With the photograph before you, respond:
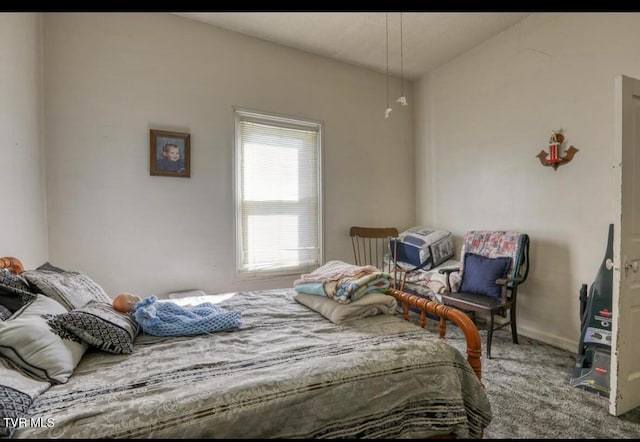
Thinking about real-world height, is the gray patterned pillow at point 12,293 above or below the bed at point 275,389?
above

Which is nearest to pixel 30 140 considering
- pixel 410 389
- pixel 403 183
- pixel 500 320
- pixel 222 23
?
pixel 222 23

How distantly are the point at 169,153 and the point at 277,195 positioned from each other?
3.71ft

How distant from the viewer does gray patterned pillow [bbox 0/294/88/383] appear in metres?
1.07

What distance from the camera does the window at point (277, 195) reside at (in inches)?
131

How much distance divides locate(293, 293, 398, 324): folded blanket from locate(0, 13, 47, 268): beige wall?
77.5 inches

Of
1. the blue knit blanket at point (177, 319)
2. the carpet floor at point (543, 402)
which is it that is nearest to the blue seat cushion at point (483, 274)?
the carpet floor at point (543, 402)

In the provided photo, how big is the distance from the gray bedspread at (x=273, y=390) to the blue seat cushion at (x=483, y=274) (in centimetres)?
163

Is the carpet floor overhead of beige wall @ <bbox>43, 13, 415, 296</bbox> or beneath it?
beneath

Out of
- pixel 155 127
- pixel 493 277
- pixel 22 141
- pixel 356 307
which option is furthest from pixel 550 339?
pixel 22 141

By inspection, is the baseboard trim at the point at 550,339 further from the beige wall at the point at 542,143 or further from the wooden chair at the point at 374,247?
the wooden chair at the point at 374,247

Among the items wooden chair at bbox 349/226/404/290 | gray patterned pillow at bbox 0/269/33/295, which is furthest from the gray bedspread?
wooden chair at bbox 349/226/404/290

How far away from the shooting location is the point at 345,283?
1779mm

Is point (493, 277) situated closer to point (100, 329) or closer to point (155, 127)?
point (100, 329)

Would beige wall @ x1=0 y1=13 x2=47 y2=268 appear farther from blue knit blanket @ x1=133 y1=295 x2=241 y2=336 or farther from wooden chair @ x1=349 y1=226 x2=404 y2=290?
wooden chair @ x1=349 y1=226 x2=404 y2=290
